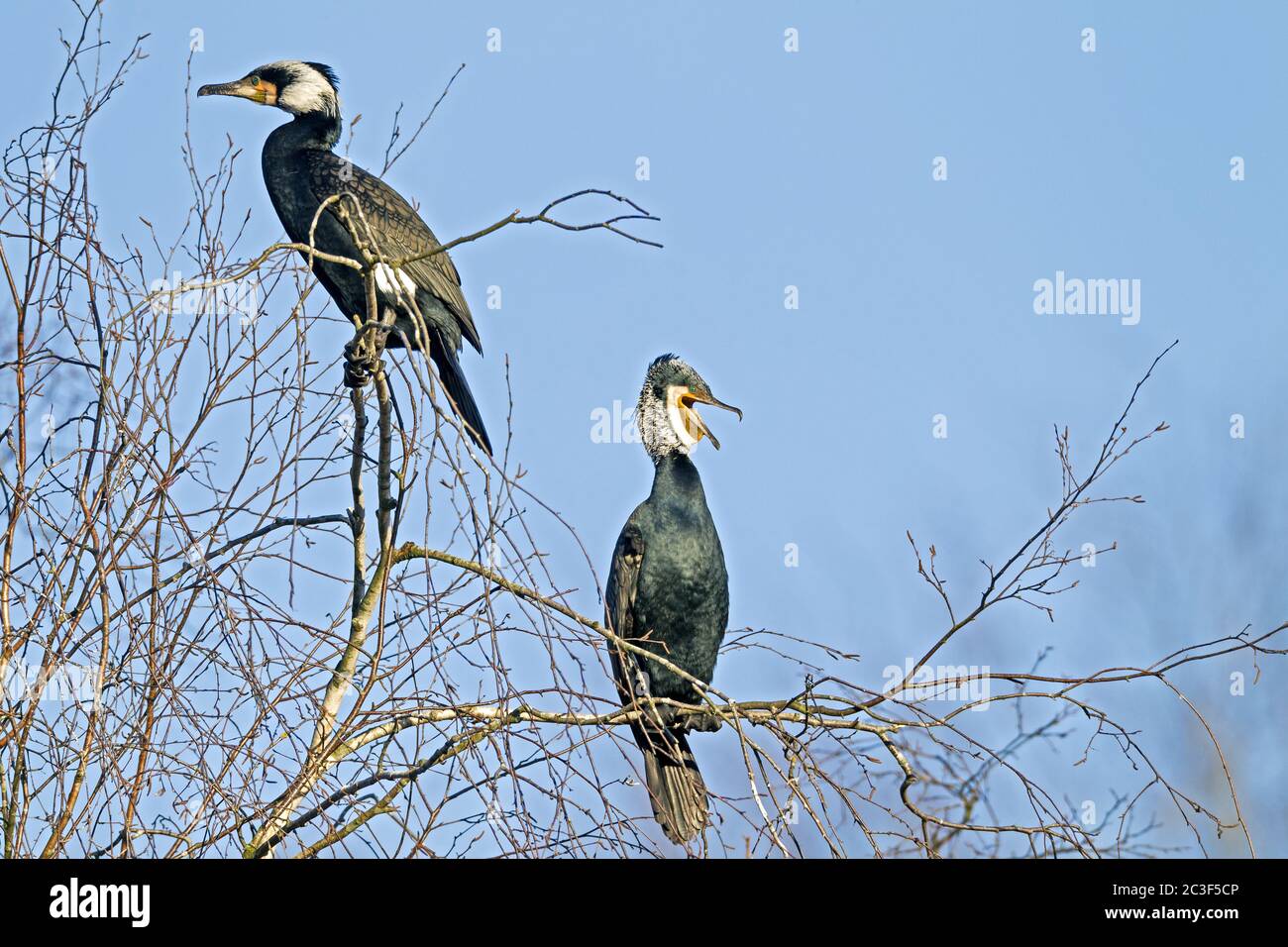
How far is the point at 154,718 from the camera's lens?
9.71 ft

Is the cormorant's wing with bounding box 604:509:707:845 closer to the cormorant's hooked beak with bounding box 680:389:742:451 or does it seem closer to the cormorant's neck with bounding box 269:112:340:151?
the cormorant's hooked beak with bounding box 680:389:742:451

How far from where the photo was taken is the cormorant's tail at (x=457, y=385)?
4.71 meters

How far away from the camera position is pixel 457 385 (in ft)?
15.9

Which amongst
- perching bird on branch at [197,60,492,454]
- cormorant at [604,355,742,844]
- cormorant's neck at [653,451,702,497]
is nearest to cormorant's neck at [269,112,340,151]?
perching bird on branch at [197,60,492,454]

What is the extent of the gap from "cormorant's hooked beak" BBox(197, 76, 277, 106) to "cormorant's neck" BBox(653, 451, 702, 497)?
2.01m

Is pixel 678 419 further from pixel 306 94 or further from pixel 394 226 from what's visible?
pixel 306 94

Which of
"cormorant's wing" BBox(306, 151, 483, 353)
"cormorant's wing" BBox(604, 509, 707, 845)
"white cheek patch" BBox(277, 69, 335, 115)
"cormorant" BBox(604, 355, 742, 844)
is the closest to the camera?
"cormorant's wing" BBox(604, 509, 707, 845)

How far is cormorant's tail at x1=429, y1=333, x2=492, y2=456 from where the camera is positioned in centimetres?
471

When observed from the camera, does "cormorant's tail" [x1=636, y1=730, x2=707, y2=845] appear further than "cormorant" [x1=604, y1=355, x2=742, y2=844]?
No

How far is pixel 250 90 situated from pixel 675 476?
2199 millimetres
